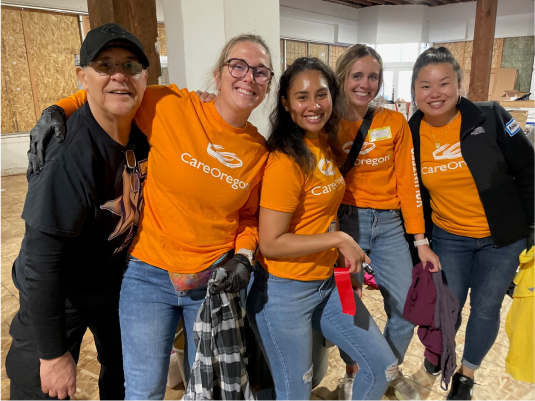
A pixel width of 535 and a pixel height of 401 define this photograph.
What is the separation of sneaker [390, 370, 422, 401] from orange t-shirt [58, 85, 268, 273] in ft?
4.74

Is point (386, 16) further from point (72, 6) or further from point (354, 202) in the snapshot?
point (354, 202)

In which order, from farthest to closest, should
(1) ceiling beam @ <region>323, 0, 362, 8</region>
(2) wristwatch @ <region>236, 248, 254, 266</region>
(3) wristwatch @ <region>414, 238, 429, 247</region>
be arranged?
(1) ceiling beam @ <region>323, 0, 362, 8</region>
(3) wristwatch @ <region>414, 238, 429, 247</region>
(2) wristwatch @ <region>236, 248, 254, 266</region>

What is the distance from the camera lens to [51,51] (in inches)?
331

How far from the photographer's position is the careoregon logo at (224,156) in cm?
156

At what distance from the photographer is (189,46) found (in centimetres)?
276

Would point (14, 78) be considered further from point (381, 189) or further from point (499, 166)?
point (499, 166)

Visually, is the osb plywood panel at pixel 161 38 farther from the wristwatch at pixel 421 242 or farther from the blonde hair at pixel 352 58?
the wristwatch at pixel 421 242

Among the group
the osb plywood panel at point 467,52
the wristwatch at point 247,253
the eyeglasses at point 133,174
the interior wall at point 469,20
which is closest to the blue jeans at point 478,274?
the wristwatch at point 247,253

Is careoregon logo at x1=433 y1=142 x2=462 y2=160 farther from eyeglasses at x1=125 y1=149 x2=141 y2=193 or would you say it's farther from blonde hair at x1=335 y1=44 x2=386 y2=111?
eyeglasses at x1=125 y1=149 x2=141 y2=193

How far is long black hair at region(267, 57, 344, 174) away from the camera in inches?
63.8

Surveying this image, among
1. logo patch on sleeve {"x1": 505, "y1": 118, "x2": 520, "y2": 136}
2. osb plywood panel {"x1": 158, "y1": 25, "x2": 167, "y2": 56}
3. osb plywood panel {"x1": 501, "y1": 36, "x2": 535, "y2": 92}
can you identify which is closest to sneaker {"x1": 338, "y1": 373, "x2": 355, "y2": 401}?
logo patch on sleeve {"x1": 505, "y1": 118, "x2": 520, "y2": 136}

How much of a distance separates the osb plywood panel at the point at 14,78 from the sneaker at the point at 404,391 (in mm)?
9168

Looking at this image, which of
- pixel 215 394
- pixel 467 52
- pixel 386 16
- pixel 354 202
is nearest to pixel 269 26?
pixel 354 202

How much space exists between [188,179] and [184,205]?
0.36ft
